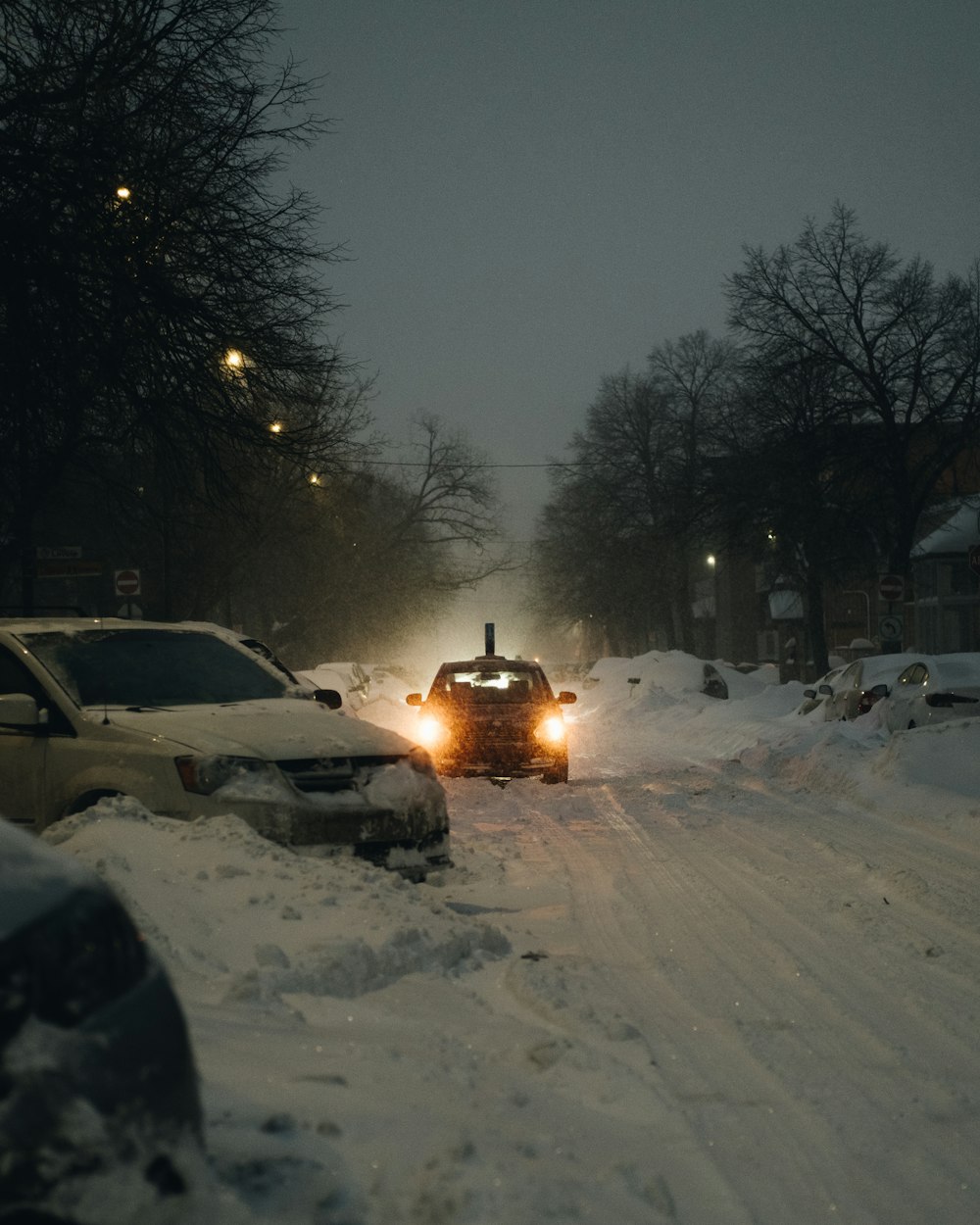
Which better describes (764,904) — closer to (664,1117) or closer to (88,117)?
(664,1117)

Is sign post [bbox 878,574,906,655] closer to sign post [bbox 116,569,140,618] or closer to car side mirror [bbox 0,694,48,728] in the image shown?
sign post [bbox 116,569,140,618]

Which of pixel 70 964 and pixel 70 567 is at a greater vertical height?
pixel 70 567

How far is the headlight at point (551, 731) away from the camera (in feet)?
51.9

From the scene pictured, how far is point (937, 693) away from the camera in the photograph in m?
17.1

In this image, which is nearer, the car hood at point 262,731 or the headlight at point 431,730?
the car hood at point 262,731

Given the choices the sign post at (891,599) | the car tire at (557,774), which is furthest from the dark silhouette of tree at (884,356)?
the car tire at (557,774)

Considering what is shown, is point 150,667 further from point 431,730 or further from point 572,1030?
point 431,730

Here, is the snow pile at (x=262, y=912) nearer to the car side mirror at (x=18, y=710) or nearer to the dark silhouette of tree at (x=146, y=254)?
the car side mirror at (x=18, y=710)

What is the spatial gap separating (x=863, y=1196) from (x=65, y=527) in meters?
29.5

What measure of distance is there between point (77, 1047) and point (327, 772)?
4.97m

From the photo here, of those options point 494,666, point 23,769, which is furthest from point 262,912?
point 494,666

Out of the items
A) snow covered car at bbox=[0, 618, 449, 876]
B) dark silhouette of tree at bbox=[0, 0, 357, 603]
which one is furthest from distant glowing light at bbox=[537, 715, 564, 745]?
snow covered car at bbox=[0, 618, 449, 876]

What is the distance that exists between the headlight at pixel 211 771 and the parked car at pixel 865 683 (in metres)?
16.8

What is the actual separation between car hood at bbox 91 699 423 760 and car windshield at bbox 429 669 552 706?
834 cm
